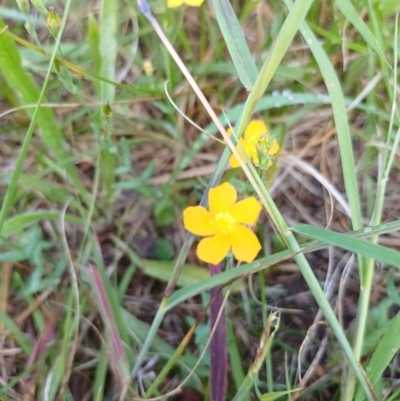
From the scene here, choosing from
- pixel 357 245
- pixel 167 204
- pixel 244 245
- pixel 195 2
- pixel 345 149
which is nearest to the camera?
pixel 357 245

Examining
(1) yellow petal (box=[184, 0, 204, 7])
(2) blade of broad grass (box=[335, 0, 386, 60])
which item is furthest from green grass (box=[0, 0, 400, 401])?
(1) yellow petal (box=[184, 0, 204, 7])

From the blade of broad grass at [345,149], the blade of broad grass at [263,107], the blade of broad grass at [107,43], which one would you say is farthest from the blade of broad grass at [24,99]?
the blade of broad grass at [345,149]

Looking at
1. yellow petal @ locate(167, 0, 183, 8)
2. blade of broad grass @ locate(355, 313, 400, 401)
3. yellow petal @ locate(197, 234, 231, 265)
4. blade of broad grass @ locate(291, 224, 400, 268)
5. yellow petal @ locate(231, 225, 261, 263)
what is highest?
yellow petal @ locate(167, 0, 183, 8)

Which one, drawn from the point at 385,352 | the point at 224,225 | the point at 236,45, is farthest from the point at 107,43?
the point at 385,352

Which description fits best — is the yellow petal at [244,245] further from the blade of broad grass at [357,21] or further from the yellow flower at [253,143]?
the blade of broad grass at [357,21]

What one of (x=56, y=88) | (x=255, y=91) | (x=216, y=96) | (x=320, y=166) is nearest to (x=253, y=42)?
(x=216, y=96)

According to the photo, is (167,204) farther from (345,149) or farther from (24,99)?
(345,149)

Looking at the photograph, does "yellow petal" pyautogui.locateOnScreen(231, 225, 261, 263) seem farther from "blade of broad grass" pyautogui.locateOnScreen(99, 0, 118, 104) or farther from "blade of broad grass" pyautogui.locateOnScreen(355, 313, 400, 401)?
"blade of broad grass" pyautogui.locateOnScreen(99, 0, 118, 104)
